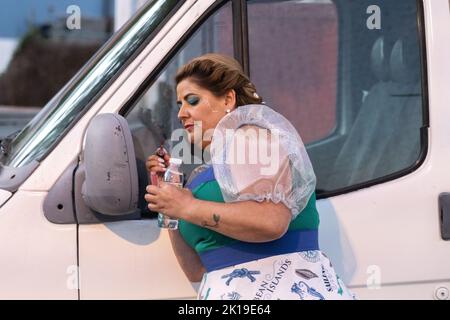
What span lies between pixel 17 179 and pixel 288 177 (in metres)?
0.93

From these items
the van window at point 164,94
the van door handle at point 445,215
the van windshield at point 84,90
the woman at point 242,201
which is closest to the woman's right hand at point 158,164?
the woman at point 242,201

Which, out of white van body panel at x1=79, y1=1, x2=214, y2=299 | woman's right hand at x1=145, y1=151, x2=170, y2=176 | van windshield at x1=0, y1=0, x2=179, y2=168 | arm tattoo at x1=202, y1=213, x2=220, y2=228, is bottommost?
white van body panel at x1=79, y1=1, x2=214, y2=299

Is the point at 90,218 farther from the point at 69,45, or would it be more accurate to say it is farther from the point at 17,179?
the point at 69,45

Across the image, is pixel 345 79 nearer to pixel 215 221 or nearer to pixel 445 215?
pixel 445 215

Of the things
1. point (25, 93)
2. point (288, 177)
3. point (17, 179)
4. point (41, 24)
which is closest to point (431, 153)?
point (288, 177)

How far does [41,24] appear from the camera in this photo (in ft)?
43.9

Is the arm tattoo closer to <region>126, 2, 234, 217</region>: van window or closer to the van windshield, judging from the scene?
<region>126, 2, 234, 217</region>: van window

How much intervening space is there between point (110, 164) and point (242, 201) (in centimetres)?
43

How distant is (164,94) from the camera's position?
11.4 ft

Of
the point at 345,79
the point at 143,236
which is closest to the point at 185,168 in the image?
the point at 143,236

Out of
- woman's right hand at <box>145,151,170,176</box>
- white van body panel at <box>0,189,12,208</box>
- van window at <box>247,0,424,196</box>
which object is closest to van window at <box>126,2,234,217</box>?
van window at <box>247,0,424,196</box>

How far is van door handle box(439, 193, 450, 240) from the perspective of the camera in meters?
3.00

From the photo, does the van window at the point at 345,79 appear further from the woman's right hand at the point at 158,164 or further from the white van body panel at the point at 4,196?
the white van body panel at the point at 4,196
